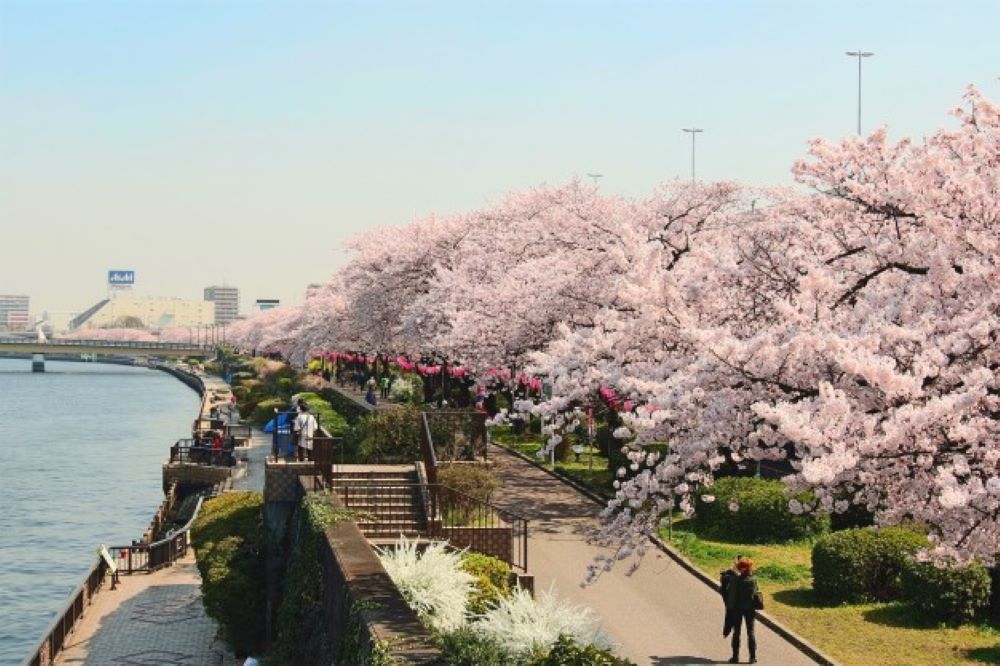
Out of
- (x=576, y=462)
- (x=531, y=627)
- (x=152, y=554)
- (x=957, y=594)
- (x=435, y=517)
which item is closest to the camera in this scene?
(x=531, y=627)

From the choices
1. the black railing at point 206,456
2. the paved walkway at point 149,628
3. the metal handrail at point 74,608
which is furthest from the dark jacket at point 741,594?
the black railing at point 206,456

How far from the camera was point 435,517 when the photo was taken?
26344 mm

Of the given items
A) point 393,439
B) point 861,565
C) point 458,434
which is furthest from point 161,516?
point 861,565

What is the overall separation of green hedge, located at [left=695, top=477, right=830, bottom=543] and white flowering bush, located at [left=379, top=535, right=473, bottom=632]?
11704mm

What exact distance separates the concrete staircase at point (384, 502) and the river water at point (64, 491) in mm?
13912

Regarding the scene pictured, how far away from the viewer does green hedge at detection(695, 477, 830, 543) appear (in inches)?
1162

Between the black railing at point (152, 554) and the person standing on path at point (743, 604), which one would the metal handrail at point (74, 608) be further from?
the person standing on path at point (743, 604)

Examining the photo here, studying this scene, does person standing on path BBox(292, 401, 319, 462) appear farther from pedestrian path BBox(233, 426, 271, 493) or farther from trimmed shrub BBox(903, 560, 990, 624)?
pedestrian path BBox(233, 426, 271, 493)

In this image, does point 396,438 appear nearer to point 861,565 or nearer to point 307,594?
point 307,594

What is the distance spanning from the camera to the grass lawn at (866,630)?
2011 centimetres

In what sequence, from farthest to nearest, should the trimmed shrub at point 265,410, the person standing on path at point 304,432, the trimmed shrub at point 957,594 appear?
the trimmed shrub at point 265,410
the person standing on path at point 304,432
the trimmed shrub at point 957,594

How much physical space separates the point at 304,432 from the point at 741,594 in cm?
1438

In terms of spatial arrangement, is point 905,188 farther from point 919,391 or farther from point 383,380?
point 383,380

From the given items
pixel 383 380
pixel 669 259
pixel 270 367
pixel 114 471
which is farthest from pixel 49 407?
pixel 669 259
